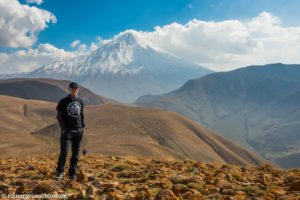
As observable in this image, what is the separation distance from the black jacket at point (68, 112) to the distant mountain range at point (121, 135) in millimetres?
50464

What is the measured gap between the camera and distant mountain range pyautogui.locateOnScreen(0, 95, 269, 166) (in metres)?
64.4

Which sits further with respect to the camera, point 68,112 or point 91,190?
point 68,112

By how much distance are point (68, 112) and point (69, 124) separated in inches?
15.5

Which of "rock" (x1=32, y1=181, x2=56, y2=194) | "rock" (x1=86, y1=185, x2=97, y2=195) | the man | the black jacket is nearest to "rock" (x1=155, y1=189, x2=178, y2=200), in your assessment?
"rock" (x1=86, y1=185, x2=97, y2=195)

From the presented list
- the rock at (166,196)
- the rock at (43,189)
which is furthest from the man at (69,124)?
the rock at (166,196)

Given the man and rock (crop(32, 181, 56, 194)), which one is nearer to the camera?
rock (crop(32, 181, 56, 194))

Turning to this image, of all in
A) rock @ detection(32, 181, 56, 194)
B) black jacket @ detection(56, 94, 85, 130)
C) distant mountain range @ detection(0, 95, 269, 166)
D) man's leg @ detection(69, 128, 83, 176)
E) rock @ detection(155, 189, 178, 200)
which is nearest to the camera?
rock @ detection(155, 189, 178, 200)

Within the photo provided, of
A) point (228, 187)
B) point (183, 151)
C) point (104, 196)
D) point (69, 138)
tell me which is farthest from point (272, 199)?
point (183, 151)

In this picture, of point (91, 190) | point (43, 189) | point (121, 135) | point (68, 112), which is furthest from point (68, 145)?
point (121, 135)

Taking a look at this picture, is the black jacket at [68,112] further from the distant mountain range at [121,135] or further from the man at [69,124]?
the distant mountain range at [121,135]

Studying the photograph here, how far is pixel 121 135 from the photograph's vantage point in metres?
84.5

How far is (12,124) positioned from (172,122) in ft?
228

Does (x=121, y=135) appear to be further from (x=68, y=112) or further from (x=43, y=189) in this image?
(x=43, y=189)

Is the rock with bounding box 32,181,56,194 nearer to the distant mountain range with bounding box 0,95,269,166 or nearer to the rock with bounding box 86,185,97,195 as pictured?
the rock with bounding box 86,185,97,195
